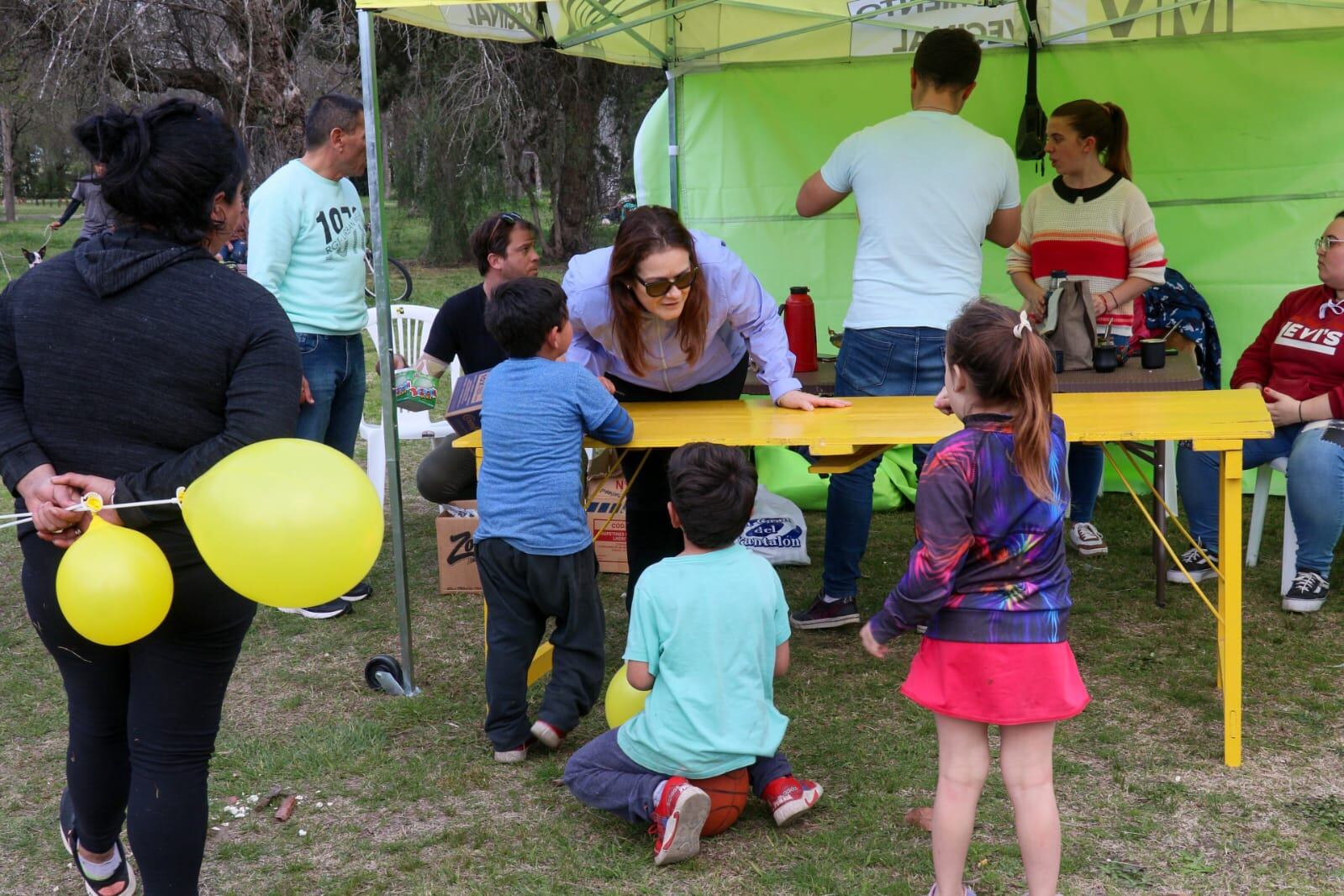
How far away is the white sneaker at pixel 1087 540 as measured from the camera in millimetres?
4809

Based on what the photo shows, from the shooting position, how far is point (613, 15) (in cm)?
434

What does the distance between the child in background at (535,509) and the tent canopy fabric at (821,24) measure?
1.62 meters

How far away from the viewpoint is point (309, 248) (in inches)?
159

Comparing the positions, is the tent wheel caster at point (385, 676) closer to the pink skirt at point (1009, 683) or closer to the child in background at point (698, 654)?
the child in background at point (698, 654)

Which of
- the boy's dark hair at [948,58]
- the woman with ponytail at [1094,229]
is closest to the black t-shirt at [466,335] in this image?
the boy's dark hair at [948,58]

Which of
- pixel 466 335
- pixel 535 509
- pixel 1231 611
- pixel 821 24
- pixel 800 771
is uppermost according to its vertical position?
pixel 821 24

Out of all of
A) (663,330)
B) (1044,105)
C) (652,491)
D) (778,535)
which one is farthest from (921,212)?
(1044,105)

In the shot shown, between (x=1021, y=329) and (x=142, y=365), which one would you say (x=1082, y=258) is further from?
(x=142, y=365)

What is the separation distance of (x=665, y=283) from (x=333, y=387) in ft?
5.15

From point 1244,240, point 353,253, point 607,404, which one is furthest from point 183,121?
point 1244,240

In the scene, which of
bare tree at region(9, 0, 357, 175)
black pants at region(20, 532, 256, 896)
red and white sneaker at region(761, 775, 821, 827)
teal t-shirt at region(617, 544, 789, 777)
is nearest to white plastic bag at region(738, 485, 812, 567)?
red and white sneaker at region(761, 775, 821, 827)

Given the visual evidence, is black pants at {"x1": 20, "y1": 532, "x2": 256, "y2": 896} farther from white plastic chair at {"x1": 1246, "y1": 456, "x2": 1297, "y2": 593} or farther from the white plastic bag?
white plastic chair at {"x1": 1246, "y1": 456, "x2": 1297, "y2": 593}

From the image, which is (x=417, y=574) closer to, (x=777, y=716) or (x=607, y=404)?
(x=607, y=404)

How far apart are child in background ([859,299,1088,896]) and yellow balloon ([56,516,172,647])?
3.85ft
